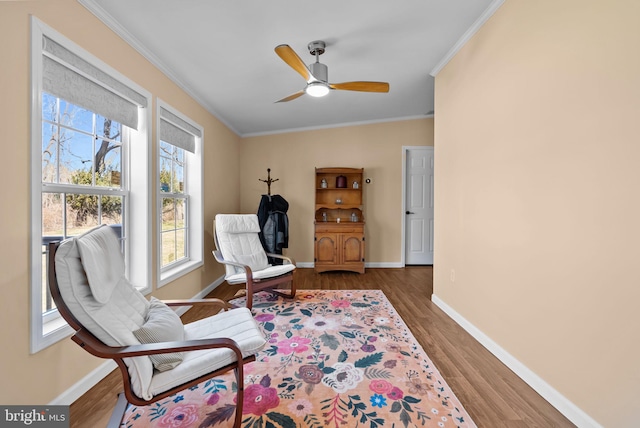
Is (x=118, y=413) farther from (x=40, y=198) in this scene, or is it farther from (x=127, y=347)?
(x=40, y=198)

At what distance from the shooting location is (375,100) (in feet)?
12.5

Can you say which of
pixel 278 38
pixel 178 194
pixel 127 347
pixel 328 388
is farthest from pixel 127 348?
pixel 278 38

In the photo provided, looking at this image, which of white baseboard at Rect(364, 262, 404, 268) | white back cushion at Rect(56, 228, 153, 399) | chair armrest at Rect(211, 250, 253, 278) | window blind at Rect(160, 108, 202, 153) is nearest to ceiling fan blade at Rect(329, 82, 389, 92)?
window blind at Rect(160, 108, 202, 153)

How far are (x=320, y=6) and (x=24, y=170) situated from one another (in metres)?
1.98

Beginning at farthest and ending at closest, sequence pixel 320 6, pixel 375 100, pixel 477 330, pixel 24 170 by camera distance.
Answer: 1. pixel 375 100
2. pixel 477 330
3. pixel 320 6
4. pixel 24 170

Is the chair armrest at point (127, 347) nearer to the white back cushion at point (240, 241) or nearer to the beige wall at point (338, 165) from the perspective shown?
the white back cushion at point (240, 241)

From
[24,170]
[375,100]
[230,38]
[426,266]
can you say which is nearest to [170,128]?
[230,38]

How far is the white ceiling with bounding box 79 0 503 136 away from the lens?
188 cm

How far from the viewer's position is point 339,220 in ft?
16.0

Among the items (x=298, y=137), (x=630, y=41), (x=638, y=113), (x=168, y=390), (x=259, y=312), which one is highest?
(x=298, y=137)

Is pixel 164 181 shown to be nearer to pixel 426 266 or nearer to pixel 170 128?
pixel 170 128

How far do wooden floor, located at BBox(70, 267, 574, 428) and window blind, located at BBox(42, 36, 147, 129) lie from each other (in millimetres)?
1781

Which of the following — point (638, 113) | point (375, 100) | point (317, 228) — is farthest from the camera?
point (317, 228)
